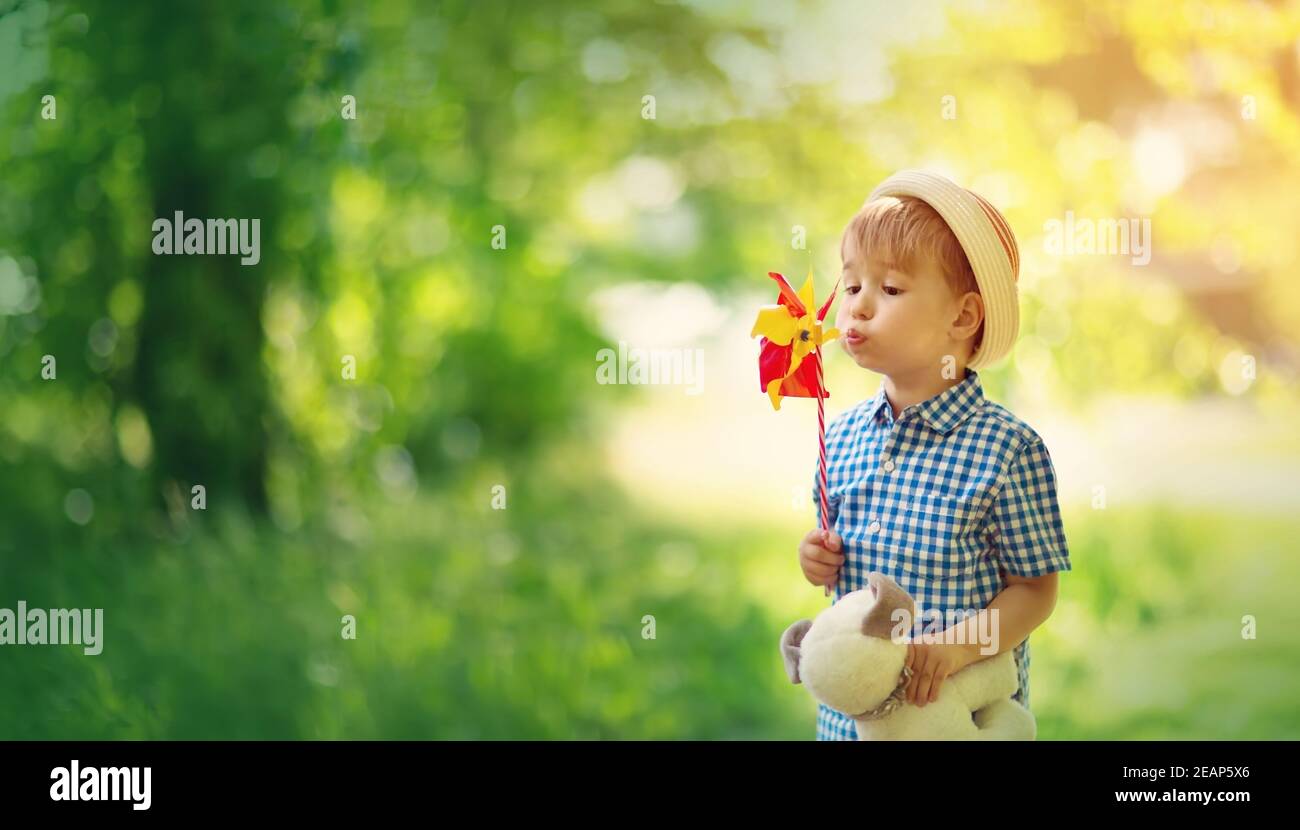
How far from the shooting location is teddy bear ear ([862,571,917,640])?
130 centimetres

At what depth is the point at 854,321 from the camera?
1.40 metres

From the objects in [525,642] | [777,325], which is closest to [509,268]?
[525,642]

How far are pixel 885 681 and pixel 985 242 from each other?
50 centimetres

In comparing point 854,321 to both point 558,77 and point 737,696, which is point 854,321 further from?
point 558,77

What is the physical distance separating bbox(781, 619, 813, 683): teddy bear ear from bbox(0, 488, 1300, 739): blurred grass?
1.33 meters

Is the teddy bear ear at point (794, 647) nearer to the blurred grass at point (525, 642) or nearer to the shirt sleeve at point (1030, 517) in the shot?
the shirt sleeve at point (1030, 517)

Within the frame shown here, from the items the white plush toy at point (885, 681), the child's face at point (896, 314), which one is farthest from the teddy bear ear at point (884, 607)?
the child's face at point (896, 314)

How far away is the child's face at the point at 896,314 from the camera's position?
1.39 m

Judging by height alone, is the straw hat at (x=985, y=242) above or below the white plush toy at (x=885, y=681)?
above

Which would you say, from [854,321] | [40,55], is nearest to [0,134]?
[40,55]

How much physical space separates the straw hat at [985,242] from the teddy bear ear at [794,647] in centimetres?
39

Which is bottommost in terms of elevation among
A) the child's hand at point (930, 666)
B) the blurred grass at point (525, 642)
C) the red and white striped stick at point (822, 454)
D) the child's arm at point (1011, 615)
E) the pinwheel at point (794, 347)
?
the blurred grass at point (525, 642)

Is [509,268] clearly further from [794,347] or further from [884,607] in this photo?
[884,607]

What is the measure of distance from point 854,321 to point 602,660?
154cm
